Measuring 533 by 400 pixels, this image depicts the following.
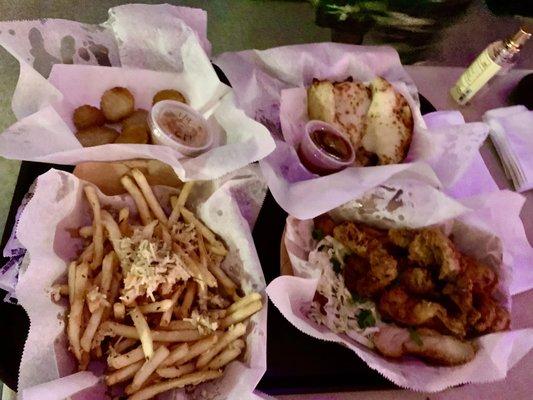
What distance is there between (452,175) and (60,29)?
47.0 inches

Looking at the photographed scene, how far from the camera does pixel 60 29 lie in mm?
1449

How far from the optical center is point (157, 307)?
117cm

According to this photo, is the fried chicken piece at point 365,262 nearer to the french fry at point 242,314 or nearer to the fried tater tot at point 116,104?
the french fry at point 242,314

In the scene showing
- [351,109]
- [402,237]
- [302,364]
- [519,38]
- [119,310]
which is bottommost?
[302,364]

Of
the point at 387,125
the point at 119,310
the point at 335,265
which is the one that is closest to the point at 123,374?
the point at 119,310

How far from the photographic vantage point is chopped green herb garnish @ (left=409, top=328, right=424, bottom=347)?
1.24 meters

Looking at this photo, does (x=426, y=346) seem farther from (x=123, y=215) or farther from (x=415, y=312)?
(x=123, y=215)

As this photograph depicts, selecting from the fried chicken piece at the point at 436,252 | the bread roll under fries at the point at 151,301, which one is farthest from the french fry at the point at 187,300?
the fried chicken piece at the point at 436,252

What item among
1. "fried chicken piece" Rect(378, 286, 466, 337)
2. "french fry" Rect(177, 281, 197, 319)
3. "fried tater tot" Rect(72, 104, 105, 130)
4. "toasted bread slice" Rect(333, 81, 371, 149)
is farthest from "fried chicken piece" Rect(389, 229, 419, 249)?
"fried tater tot" Rect(72, 104, 105, 130)

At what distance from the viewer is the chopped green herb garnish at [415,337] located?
124 cm

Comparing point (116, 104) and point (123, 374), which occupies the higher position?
point (116, 104)

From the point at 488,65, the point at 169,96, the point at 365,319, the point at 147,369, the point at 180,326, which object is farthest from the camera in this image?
the point at 488,65

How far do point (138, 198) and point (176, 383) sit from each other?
0.46 metres

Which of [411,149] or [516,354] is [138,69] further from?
[516,354]
